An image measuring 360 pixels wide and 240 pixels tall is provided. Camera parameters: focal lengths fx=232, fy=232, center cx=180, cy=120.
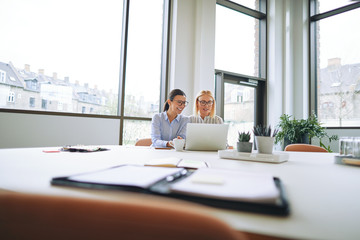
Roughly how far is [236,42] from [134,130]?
2926 mm

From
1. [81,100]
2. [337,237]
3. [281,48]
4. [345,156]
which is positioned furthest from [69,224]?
[281,48]

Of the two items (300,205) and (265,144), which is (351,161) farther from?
(300,205)

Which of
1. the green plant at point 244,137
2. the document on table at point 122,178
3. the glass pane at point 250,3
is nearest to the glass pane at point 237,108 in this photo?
the glass pane at point 250,3

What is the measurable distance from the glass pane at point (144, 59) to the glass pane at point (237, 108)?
1512 mm

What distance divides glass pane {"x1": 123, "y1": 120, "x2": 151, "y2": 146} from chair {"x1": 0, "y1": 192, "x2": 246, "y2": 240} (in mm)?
3568

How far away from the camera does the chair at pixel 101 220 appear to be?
27 centimetres

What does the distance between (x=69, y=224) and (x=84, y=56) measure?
11.9 feet

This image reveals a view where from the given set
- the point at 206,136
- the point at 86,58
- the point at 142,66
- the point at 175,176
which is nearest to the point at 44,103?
the point at 86,58

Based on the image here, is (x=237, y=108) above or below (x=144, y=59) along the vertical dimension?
below

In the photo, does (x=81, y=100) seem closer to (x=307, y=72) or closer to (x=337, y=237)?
(x=337, y=237)

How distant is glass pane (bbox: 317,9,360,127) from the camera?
4.70 metres

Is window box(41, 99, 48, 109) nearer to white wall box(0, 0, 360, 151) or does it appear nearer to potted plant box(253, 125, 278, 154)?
white wall box(0, 0, 360, 151)

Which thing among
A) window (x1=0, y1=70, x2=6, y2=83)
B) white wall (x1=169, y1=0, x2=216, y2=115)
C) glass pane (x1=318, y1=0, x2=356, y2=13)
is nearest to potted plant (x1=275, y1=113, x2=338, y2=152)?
white wall (x1=169, y1=0, x2=216, y2=115)

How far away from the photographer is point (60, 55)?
10.8ft
